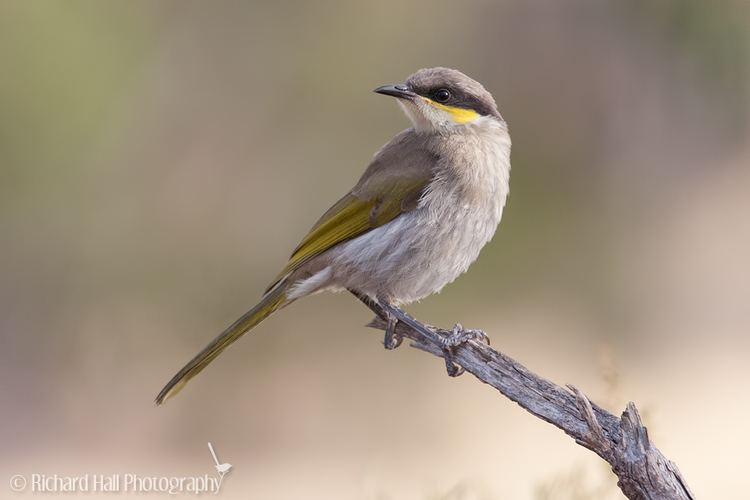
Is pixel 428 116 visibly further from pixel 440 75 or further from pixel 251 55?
pixel 251 55

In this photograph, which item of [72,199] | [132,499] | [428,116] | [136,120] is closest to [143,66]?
[136,120]

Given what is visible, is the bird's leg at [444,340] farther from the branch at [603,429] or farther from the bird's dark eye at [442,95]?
the bird's dark eye at [442,95]

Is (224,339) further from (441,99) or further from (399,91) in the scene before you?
(441,99)

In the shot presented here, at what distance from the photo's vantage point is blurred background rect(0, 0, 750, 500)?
8.52 metres

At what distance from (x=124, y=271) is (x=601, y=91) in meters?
4.76

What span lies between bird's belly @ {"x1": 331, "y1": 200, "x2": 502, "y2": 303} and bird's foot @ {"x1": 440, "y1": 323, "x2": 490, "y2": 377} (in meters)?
0.49

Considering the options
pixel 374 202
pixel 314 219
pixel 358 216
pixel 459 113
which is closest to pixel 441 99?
pixel 459 113

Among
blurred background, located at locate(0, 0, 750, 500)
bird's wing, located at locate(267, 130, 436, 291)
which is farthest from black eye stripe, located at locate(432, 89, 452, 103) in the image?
blurred background, located at locate(0, 0, 750, 500)

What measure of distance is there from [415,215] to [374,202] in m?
0.24

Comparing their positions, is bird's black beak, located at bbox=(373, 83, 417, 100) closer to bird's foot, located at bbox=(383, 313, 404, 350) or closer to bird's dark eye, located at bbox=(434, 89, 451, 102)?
bird's dark eye, located at bbox=(434, 89, 451, 102)

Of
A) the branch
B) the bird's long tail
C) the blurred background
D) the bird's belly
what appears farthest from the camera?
the blurred background

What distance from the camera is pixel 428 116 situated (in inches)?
217

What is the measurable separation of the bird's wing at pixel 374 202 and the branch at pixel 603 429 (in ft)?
3.45

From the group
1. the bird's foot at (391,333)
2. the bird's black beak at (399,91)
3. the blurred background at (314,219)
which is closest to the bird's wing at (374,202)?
the bird's black beak at (399,91)
